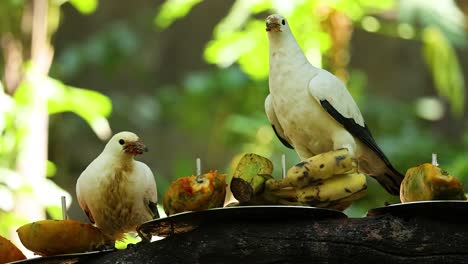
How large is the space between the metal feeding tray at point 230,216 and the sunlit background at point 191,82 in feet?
8.53

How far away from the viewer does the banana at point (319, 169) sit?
→ 123 inches

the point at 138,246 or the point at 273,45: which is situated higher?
the point at 273,45

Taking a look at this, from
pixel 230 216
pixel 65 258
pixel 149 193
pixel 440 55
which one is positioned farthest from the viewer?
pixel 440 55

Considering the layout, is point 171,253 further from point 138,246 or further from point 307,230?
point 307,230

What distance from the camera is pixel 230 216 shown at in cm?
312

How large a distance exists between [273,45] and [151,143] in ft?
24.6

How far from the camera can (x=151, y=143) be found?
35.7 feet

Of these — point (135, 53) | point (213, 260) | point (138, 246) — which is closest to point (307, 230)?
point (213, 260)

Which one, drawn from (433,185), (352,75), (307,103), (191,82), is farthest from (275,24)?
(191,82)

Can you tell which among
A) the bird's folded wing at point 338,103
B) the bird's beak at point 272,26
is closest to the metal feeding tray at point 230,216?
the bird's folded wing at point 338,103

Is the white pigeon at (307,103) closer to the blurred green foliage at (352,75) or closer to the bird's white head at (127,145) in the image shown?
the bird's white head at (127,145)

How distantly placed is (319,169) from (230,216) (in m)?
0.30

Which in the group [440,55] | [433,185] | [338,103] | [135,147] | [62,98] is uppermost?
[440,55]

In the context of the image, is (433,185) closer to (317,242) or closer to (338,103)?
(317,242)
